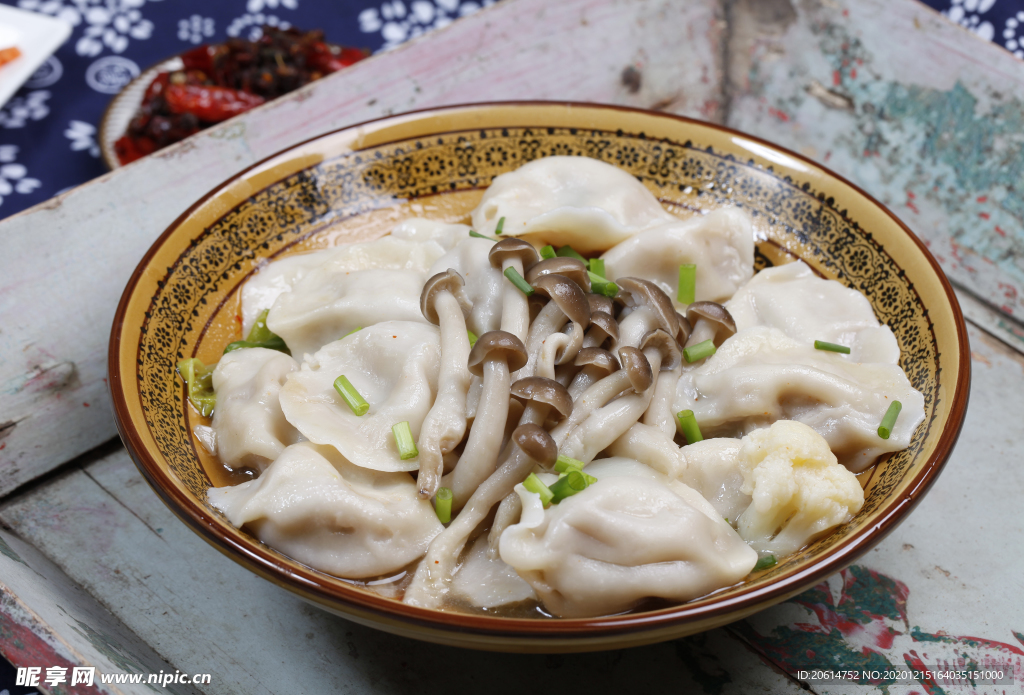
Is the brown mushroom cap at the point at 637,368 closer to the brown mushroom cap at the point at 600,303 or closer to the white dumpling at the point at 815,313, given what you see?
the brown mushroom cap at the point at 600,303

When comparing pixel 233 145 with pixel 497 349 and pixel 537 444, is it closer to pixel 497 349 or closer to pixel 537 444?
pixel 497 349

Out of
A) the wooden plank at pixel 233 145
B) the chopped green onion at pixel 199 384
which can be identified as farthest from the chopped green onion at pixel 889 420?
the wooden plank at pixel 233 145

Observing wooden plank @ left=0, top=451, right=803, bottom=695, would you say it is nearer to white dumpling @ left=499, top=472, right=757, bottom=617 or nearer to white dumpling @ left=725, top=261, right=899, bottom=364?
white dumpling @ left=499, top=472, right=757, bottom=617

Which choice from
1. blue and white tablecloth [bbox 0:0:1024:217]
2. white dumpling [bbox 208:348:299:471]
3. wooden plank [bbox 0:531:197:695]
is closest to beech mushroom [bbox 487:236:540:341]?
white dumpling [bbox 208:348:299:471]

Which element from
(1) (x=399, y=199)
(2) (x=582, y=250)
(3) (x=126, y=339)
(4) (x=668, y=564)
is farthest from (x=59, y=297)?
(4) (x=668, y=564)

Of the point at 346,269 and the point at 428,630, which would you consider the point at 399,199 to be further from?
the point at 428,630

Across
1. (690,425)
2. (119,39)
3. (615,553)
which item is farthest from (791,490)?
(119,39)
